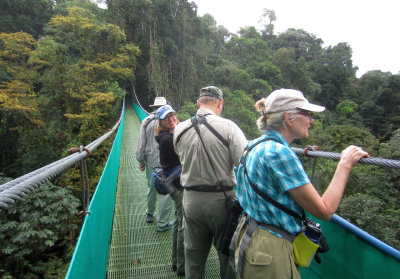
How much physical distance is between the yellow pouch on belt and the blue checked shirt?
0.05 m

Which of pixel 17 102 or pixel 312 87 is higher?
pixel 312 87

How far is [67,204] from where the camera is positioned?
347 cm

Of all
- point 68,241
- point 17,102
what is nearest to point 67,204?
point 68,241

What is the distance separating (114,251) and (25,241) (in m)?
1.44

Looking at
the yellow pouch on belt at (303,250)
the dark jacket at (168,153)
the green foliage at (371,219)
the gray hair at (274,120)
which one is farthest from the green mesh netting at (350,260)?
the green foliage at (371,219)

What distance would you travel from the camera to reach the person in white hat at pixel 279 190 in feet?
2.80

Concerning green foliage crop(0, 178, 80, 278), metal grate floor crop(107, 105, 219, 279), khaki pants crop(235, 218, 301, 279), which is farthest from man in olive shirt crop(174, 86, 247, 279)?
green foliage crop(0, 178, 80, 278)

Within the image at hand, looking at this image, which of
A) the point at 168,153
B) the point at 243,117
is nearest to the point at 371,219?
the point at 168,153

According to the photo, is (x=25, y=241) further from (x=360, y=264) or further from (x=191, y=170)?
(x=360, y=264)

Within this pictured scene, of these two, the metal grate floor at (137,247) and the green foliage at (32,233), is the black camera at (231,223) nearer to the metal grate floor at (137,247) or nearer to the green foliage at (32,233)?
the metal grate floor at (137,247)

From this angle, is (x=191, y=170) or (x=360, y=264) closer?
(x=360, y=264)

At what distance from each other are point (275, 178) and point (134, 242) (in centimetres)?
206

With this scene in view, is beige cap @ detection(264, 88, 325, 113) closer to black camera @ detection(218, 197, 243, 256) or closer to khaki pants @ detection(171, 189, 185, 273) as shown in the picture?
black camera @ detection(218, 197, 243, 256)

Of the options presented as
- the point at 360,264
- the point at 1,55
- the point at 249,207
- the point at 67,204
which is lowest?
the point at 67,204
